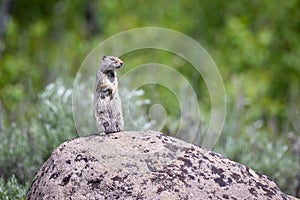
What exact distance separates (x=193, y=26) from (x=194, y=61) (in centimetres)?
575

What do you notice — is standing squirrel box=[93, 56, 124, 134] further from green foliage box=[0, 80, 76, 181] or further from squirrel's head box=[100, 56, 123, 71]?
green foliage box=[0, 80, 76, 181]

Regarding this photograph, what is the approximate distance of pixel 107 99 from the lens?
527 centimetres

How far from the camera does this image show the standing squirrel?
5.23 m

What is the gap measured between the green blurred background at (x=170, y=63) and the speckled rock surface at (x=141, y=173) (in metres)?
1.27

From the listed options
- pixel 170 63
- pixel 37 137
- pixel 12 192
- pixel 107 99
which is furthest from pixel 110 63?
pixel 170 63

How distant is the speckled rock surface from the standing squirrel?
0.35 feet

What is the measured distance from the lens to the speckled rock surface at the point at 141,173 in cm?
475

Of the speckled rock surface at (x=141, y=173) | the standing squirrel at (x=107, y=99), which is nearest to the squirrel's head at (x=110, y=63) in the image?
the standing squirrel at (x=107, y=99)

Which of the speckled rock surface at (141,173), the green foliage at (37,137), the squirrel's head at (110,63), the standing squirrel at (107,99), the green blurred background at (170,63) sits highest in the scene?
the green blurred background at (170,63)

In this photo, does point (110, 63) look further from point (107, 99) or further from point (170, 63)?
point (170, 63)

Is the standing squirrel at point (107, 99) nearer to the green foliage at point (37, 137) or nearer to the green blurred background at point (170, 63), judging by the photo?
the green blurred background at point (170, 63)

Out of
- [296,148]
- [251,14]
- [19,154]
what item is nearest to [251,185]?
[19,154]

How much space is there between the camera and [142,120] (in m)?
8.61

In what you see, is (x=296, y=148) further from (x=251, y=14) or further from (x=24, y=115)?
(x=251, y=14)
